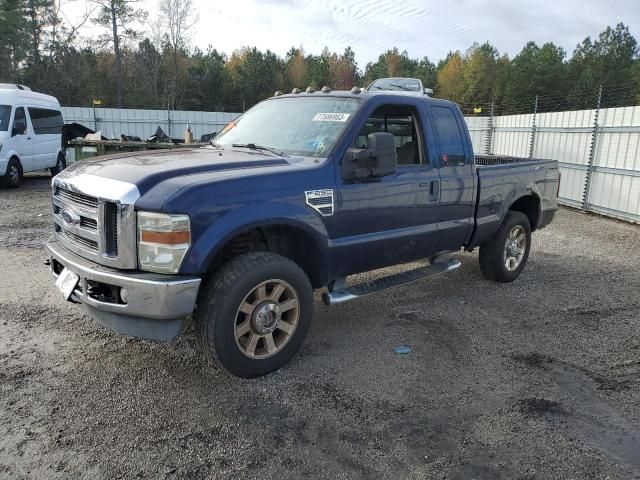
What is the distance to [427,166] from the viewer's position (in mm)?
4676

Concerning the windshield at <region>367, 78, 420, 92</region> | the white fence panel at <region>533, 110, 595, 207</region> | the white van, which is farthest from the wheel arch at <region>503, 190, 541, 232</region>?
the white van

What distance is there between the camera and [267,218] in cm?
343

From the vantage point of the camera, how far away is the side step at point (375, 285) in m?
4.10

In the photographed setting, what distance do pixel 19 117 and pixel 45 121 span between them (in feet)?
3.94

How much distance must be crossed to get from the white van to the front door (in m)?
11.1

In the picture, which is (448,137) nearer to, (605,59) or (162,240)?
(162,240)

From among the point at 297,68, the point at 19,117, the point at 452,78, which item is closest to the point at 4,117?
the point at 19,117

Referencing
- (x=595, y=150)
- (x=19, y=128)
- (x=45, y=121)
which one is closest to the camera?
(x=595, y=150)

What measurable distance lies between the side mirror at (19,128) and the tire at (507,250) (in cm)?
1175

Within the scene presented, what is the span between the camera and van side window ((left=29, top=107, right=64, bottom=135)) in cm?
1328

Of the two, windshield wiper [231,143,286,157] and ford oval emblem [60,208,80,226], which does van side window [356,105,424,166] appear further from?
ford oval emblem [60,208,80,226]

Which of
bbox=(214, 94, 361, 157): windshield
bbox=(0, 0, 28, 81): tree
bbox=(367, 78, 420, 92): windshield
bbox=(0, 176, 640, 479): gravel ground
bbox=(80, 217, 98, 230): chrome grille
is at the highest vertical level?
bbox=(0, 0, 28, 81): tree

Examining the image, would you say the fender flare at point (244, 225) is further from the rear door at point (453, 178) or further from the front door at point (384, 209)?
the rear door at point (453, 178)

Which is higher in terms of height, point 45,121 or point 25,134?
point 45,121
